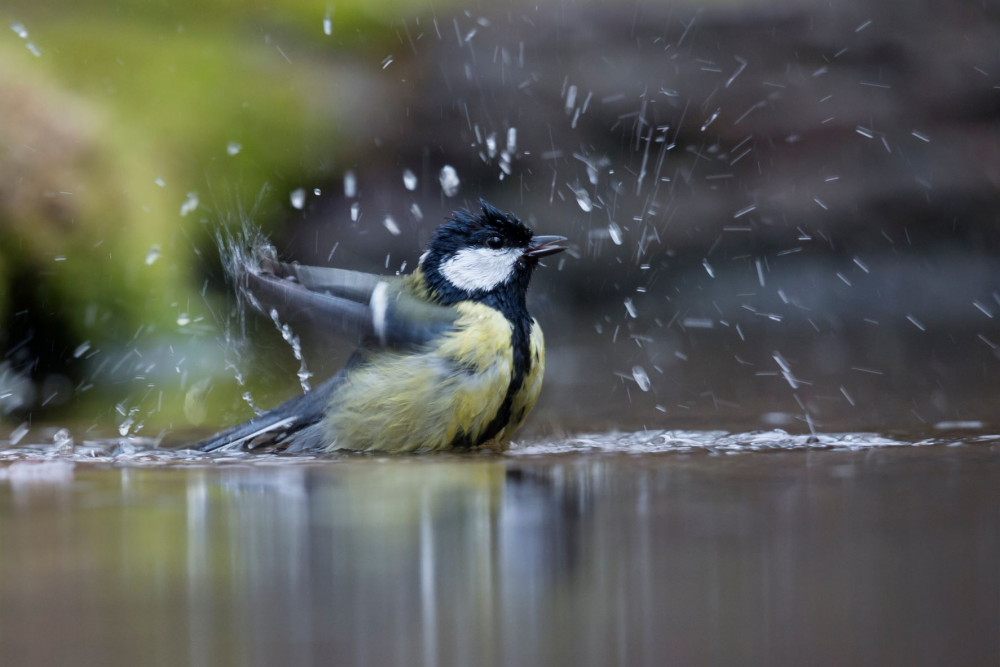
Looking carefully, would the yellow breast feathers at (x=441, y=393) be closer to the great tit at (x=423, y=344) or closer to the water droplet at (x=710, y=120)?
the great tit at (x=423, y=344)

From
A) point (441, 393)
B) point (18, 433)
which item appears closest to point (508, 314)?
point (441, 393)

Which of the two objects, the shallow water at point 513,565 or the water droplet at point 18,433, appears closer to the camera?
the shallow water at point 513,565

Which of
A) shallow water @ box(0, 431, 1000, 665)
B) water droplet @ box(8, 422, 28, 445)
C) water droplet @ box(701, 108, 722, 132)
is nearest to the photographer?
shallow water @ box(0, 431, 1000, 665)

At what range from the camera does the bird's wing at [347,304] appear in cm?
325

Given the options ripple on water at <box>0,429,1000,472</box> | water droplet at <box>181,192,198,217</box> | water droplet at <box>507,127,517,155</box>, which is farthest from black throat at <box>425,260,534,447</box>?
water droplet at <box>507,127,517,155</box>

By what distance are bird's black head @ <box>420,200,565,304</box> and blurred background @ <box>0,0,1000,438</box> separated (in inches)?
73.5

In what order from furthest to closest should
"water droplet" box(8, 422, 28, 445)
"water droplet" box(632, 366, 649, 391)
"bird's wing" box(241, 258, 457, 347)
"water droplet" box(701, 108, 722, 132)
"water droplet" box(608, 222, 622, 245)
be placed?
"water droplet" box(608, 222, 622, 245), "water droplet" box(701, 108, 722, 132), "water droplet" box(632, 366, 649, 391), "water droplet" box(8, 422, 28, 445), "bird's wing" box(241, 258, 457, 347)

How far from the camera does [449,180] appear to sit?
20.4 ft

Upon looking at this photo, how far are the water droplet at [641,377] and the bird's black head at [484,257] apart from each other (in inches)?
58.2

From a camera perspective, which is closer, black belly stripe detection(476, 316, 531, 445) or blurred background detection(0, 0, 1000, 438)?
black belly stripe detection(476, 316, 531, 445)

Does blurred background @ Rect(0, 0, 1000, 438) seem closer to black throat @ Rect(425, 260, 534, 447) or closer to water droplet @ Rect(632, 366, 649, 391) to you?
water droplet @ Rect(632, 366, 649, 391)

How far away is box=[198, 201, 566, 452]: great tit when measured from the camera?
316 centimetres

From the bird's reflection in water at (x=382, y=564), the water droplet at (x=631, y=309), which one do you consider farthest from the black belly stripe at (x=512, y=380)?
the water droplet at (x=631, y=309)

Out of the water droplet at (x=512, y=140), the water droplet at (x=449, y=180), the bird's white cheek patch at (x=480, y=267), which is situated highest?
the water droplet at (x=512, y=140)
